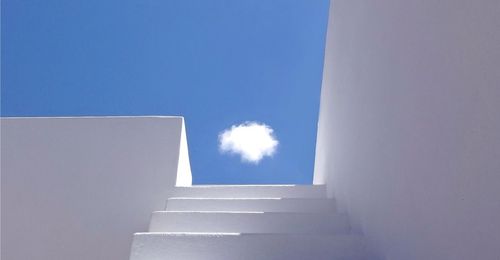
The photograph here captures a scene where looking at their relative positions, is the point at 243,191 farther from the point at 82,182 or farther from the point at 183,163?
the point at 82,182

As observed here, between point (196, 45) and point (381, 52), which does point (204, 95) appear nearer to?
point (196, 45)

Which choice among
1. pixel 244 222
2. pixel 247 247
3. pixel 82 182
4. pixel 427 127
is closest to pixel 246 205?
pixel 244 222

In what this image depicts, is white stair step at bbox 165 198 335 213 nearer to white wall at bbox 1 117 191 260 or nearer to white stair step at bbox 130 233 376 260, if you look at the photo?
white wall at bbox 1 117 191 260

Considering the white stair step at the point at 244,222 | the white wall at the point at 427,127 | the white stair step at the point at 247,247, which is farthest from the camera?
the white stair step at the point at 244,222

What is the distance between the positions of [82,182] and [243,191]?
39.9 inches

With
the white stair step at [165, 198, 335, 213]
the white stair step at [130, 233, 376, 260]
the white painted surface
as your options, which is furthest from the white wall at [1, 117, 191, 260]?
the white stair step at [130, 233, 376, 260]

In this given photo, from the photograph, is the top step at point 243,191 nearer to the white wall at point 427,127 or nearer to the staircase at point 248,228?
the staircase at point 248,228

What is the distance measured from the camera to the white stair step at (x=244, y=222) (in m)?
2.07

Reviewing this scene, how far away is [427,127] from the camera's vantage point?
3.25 feet

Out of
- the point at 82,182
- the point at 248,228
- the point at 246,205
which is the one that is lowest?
the point at 248,228

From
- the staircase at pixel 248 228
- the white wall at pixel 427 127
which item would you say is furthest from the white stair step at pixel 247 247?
the white wall at pixel 427 127

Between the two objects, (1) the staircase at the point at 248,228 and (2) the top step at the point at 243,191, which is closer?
(1) the staircase at the point at 248,228

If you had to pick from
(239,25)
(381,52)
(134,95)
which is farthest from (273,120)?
(381,52)

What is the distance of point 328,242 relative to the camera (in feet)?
5.78
